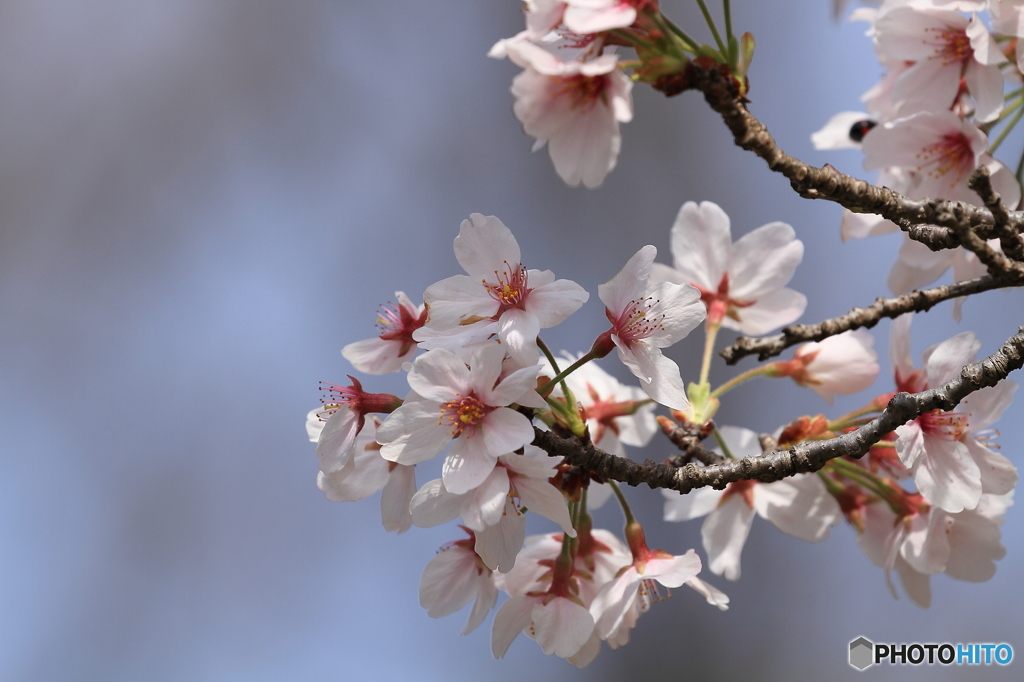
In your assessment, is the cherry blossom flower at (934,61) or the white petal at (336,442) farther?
the cherry blossom flower at (934,61)

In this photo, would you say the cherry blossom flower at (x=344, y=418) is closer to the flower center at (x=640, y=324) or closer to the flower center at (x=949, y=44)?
the flower center at (x=640, y=324)

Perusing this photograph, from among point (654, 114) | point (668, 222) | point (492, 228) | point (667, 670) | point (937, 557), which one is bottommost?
point (667, 670)

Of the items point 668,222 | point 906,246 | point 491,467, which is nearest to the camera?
point 491,467

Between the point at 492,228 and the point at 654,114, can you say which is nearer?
the point at 492,228

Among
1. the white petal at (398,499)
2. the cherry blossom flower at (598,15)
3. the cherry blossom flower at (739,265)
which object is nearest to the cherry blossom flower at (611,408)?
the cherry blossom flower at (739,265)

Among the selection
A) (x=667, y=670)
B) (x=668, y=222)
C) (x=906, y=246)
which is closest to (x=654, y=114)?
(x=668, y=222)

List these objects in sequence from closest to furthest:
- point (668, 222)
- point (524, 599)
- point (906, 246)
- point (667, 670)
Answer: point (524, 599), point (906, 246), point (667, 670), point (668, 222)

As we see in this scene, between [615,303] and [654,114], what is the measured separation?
8.50 ft

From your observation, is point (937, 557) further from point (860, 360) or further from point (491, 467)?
point (491, 467)

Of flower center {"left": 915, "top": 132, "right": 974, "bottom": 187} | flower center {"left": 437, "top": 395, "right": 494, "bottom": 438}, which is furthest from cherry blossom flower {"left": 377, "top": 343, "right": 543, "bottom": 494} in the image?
flower center {"left": 915, "top": 132, "right": 974, "bottom": 187}

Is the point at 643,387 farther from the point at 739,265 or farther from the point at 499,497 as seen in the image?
the point at 739,265

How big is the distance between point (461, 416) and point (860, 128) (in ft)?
1.81

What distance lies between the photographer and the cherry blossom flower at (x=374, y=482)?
57cm

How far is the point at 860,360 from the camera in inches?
28.8
